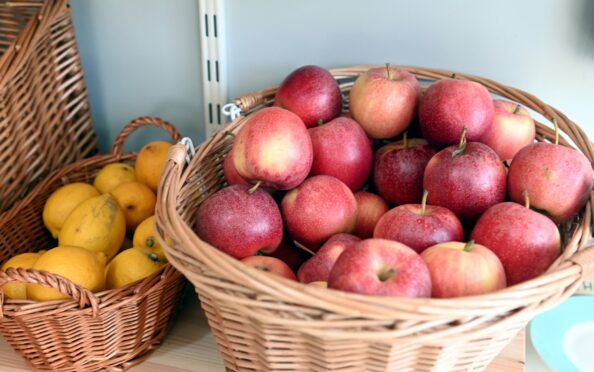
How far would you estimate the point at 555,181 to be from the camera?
647mm

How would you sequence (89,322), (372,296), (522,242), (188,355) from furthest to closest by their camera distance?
(188,355) → (89,322) → (522,242) → (372,296)

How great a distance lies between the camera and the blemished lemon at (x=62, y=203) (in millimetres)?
888

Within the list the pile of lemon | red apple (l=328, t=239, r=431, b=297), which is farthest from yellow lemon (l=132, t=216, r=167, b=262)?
red apple (l=328, t=239, r=431, b=297)

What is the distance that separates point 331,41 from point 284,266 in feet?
1.43

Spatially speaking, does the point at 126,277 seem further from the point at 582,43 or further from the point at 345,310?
the point at 582,43

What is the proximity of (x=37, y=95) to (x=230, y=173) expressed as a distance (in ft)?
1.29

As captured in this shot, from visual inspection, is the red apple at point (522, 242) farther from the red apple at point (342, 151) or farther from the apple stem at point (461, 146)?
the red apple at point (342, 151)

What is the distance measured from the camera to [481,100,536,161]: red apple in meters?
0.75

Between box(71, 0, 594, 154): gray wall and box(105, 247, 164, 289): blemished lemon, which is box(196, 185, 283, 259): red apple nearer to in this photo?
box(105, 247, 164, 289): blemished lemon

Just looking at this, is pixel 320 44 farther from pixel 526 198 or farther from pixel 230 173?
pixel 526 198

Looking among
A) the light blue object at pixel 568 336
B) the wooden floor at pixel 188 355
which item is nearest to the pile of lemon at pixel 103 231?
the wooden floor at pixel 188 355

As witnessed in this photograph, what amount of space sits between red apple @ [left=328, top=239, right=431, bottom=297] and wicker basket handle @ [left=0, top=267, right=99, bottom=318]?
1.01 ft

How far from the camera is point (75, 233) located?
81 cm

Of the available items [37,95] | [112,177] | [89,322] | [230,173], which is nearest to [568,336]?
[230,173]
